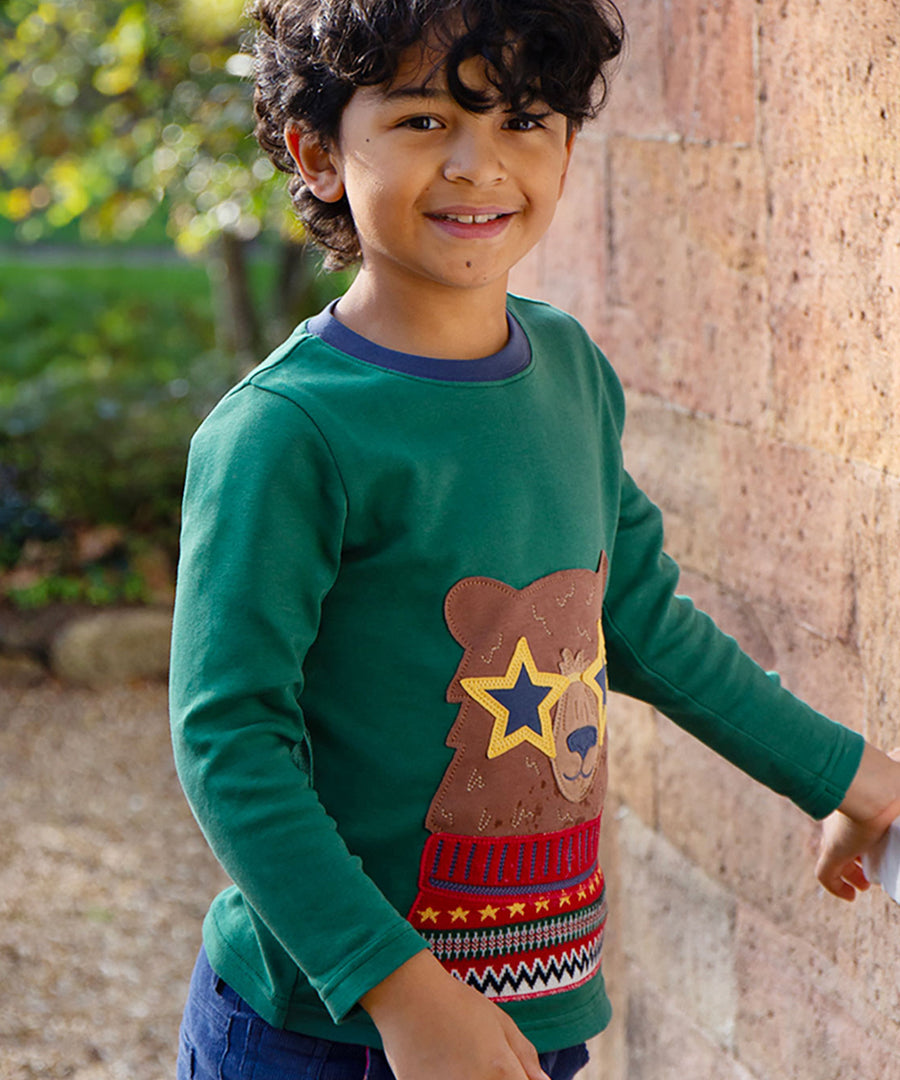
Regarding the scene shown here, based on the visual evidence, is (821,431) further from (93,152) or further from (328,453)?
(93,152)

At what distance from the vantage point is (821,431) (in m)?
1.63

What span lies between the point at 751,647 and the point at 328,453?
2.79 feet

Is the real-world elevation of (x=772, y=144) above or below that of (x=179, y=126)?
above

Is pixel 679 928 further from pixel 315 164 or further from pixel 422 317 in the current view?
pixel 315 164

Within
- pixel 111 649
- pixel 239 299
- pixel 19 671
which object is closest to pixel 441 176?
pixel 111 649

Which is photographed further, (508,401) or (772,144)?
(772,144)

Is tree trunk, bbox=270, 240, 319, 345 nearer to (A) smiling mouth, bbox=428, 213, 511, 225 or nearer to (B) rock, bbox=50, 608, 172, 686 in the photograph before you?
(B) rock, bbox=50, 608, 172, 686

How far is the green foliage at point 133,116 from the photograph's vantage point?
→ 4.99 metres

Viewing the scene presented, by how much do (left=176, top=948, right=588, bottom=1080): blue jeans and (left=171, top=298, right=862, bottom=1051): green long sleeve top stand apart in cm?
2

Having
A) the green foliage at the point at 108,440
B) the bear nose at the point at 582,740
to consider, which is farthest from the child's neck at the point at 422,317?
the green foliage at the point at 108,440

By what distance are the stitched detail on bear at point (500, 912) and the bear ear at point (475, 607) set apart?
203 millimetres

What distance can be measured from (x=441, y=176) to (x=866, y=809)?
81 centimetres

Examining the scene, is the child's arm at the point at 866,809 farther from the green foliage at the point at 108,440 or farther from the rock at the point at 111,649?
the green foliage at the point at 108,440

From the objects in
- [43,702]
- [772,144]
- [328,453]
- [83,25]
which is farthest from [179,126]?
[328,453]
